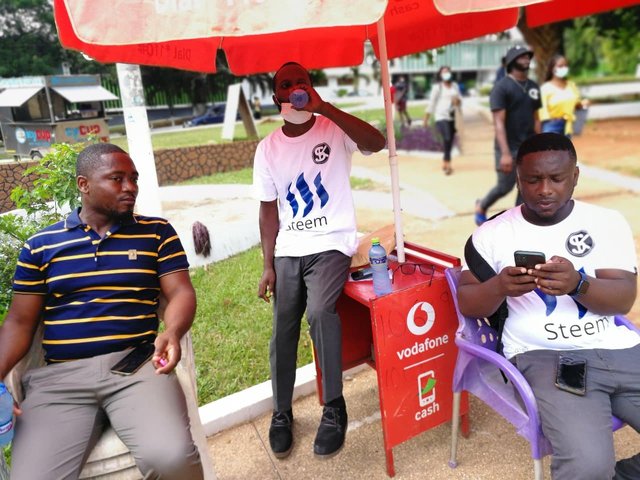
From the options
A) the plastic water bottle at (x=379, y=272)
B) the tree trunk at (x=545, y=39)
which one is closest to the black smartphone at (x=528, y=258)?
the plastic water bottle at (x=379, y=272)

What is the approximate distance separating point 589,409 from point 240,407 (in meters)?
1.83

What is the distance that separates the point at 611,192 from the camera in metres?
7.56

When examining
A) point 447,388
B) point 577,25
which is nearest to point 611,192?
point 447,388

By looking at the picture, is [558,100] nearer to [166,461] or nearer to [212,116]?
[212,116]

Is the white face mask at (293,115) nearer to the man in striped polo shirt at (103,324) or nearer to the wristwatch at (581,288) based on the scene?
the man in striped polo shirt at (103,324)

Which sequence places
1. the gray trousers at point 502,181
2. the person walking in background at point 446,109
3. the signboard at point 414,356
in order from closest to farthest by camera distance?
the signboard at point 414,356 → the gray trousers at point 502,181 → the person walking in background at point 446,109

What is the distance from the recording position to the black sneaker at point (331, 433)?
97.8 inches

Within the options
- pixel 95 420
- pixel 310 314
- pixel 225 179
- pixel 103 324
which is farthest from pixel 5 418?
pixel 225 179

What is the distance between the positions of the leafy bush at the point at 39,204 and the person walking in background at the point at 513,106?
3.76 meters

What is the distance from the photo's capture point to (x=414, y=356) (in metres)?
2.37

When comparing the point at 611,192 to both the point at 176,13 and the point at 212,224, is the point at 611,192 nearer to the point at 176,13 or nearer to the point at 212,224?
the point at 212,224

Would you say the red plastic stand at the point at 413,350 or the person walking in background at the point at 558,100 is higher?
the person walking in background at the point at 558,100

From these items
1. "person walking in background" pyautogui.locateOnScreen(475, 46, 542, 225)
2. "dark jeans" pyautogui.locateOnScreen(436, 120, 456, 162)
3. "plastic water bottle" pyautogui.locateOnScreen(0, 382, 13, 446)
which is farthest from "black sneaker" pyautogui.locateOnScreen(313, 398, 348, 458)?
"dark jeans" pyautogui.locateOnScreen(436, 120, 456, 162)

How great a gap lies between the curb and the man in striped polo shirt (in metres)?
0.85
